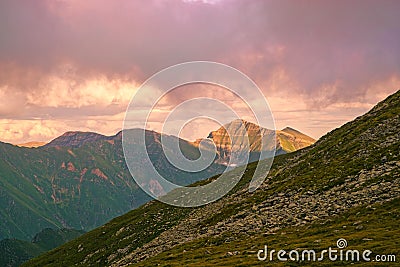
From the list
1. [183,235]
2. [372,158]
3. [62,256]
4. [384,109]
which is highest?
[384,109]

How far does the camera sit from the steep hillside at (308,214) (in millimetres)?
48703

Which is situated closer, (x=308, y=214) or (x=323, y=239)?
(x=323, y=239)

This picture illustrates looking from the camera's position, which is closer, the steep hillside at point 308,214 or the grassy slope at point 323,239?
the grassy slope at point 323,239

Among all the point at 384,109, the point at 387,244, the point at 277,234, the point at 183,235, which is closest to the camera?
the point at 387,244

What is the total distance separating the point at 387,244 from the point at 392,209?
1325cm

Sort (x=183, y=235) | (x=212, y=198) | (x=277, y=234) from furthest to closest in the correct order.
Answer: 1. (x=212, y=198)
2. (x=183, y=235)
3. (x=277, y=234)

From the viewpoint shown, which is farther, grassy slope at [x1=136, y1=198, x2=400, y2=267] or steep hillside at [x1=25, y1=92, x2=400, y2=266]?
steep hillside at [x1=25, y1=92, x2=400, y2=266]

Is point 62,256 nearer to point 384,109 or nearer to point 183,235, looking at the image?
point 183,235

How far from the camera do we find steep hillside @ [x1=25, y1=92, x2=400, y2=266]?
1917 inches

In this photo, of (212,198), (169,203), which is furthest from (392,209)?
(169,203)

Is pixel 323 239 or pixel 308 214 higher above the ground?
pixel 308 214

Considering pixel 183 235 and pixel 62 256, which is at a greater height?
pixel 183 235

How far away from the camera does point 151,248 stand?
87.4 metres

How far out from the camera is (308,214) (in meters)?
60.6
